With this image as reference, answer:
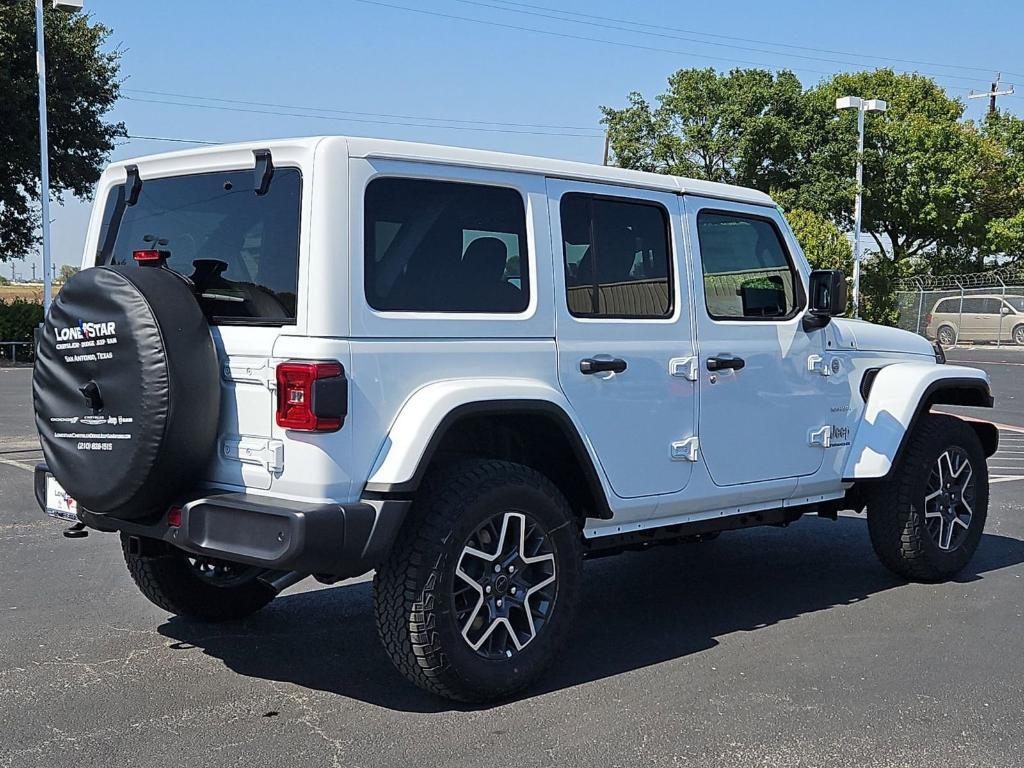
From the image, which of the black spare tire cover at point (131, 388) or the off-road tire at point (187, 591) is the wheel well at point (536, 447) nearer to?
the black spare tire cover at point (131, 388)

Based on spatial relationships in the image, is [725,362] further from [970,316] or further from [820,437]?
[970,316]

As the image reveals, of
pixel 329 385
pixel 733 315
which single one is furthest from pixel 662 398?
pixel 329 385

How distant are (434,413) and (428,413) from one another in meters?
0.02

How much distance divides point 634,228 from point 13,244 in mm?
28487

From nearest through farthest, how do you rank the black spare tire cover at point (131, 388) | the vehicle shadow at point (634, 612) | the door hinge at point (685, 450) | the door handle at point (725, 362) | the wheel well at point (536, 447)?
the black spare tire cover at point (131, 388) < the wheel well at point (536, 447) < the vehicle shadow at point (634, 612) < the door hinge at point (685, 450) < the door handle at point (725, 362)

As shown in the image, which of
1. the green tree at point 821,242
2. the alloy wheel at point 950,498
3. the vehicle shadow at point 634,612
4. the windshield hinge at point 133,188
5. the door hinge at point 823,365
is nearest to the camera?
the vehicle shadow at point 634,612

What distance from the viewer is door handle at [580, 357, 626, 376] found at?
15.6 ft

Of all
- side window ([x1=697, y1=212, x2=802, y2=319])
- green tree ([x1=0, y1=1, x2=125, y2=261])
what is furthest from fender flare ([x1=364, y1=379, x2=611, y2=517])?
green tree ([x1=0, y1=1, x2=125, y2=261])

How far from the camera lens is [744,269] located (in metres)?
5.68

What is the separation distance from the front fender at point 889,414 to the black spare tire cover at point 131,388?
340cm

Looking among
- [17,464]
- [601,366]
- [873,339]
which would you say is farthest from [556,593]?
[17,464]

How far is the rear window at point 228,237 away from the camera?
422 centimetres

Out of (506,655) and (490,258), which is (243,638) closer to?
(506,655)

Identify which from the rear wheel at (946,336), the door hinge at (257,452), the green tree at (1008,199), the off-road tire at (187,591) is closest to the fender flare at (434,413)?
the door hinge at (257,452)
